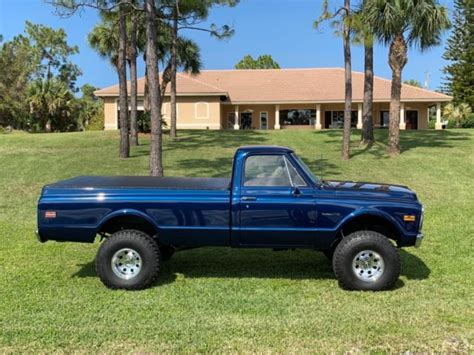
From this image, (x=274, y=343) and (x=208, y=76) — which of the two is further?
(x=208, y=76)

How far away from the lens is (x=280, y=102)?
39.3 meters

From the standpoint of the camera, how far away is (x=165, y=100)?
128 ft

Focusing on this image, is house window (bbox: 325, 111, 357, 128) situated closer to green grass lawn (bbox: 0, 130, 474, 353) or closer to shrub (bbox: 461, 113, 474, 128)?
shrub (bbox: 461, 113, 474, 128)

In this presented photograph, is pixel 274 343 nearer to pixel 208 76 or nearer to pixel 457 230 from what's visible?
pixel 457 230

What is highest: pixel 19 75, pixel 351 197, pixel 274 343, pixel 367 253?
pixel 19 75

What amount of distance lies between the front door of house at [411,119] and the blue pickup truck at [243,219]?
123ft

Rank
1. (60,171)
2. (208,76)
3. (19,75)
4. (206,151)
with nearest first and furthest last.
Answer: (60,171) < (206,151) < (208,76) < (19,75)

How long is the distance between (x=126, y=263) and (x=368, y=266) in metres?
2.82

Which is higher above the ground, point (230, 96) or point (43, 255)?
point (230, 96)

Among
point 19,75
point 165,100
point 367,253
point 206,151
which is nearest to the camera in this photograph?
point 367,253

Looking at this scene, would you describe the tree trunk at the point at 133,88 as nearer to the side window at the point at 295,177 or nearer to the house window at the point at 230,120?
the side window at the point at 295,177

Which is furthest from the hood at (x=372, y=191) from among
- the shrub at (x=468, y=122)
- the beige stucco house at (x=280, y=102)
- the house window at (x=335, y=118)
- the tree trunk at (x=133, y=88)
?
the shrub at (x=468, y=122)

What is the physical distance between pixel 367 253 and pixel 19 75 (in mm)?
61144

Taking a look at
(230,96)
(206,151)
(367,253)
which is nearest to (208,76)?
(230,96)
